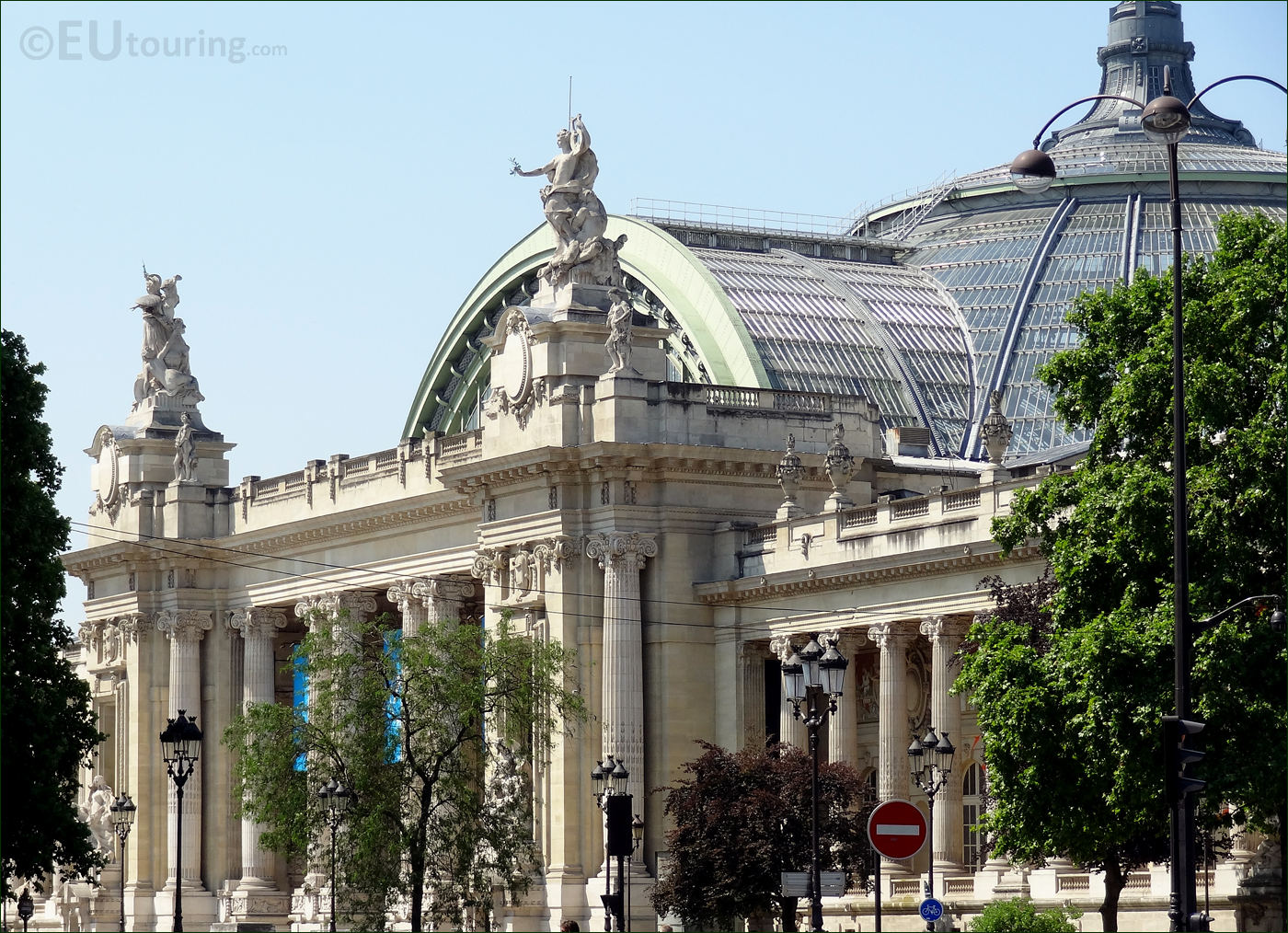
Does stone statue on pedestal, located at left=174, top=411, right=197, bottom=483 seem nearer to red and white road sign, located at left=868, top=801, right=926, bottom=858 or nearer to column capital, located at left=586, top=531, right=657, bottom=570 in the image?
column capital, located at left=586, top=531, right=657, bottom=570

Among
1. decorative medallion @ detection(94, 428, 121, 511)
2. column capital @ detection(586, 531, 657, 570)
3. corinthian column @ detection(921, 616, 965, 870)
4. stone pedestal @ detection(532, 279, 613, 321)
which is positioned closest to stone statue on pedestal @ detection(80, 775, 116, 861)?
decorative medallion @ detection(94, 428, 121, 511)

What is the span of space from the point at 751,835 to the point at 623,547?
1235 cm

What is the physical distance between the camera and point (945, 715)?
6912 centimetres

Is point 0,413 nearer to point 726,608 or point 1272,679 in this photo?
point 1272,679

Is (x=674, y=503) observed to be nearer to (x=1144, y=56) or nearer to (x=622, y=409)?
(x=622, y=409)

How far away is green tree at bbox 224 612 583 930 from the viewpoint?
64.9m

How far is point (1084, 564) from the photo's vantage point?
159 feet

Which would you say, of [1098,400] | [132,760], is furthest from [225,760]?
[1098,400]

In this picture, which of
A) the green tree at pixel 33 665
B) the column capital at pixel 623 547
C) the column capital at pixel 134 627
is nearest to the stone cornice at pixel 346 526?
the column capital at pixel 134 627

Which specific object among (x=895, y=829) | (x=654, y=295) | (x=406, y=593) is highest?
(x=654, y=295)

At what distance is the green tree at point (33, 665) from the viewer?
164 ft

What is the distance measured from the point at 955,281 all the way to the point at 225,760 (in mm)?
36379

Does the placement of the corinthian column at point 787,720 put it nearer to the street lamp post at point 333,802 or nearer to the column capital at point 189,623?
the street lamp post at point 333,802

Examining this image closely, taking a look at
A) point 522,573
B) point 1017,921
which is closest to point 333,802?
point 522,573
